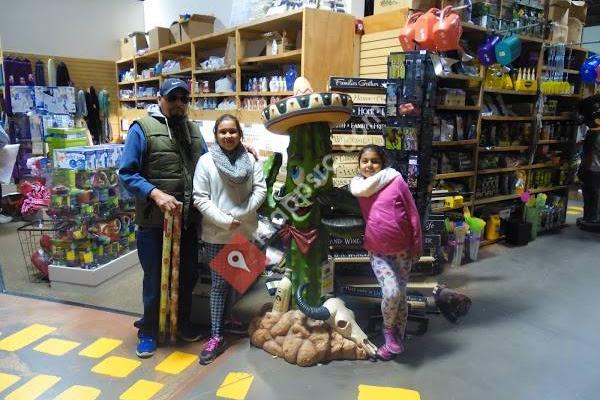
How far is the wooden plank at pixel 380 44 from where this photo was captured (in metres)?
3.80

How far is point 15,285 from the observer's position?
3.61m

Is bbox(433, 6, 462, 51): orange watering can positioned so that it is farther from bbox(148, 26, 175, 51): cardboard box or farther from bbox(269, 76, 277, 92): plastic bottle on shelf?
bbox(148, 26, 175, 51): cardboard box

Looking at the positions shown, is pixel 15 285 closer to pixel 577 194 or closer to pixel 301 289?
pixel 301 289

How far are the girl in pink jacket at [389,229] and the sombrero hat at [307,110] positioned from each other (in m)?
0.28

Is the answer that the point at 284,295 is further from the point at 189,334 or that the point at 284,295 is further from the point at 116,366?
the point at 116,366

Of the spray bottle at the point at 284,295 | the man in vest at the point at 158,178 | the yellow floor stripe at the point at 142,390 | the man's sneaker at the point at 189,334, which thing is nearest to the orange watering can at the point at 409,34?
the man in vest at the point at 158,178

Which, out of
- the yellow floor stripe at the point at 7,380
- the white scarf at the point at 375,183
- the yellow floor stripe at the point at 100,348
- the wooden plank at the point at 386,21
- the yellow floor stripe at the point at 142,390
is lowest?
the yellow floor stripe at the point at 7,380

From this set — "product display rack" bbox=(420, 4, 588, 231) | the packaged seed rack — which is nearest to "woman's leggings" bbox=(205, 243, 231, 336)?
the packaged seed rack

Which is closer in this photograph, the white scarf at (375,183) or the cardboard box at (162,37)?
the white scarf at (375,183)

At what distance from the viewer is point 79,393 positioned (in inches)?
87.6

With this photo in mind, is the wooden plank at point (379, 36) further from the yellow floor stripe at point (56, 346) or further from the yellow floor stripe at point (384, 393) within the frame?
the yellow floor stripe at point (56, 346)

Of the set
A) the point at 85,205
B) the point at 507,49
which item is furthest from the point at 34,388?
the point at 507,49

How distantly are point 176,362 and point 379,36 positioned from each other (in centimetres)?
311

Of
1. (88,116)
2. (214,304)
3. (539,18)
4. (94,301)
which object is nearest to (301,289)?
(214,304)
